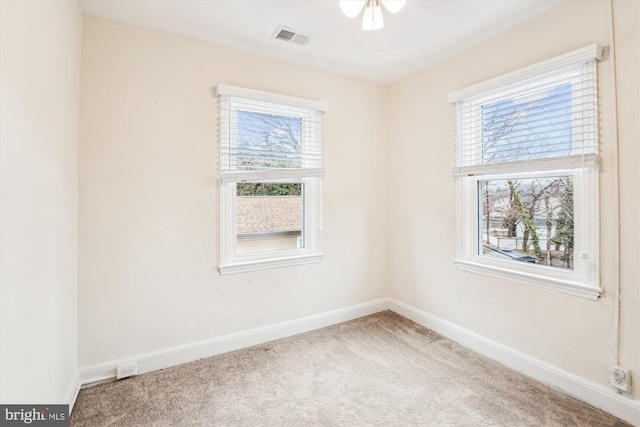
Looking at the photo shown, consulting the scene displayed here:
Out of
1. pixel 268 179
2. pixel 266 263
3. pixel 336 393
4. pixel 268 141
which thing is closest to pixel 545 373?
pixel 336 393

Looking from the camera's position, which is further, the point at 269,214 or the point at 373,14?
the point at 269,214

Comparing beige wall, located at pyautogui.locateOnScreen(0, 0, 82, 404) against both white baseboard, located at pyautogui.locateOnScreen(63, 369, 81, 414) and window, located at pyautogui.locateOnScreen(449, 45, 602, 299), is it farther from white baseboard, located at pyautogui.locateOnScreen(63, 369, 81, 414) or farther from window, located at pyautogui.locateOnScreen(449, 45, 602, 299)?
window, located at pyautogui.locateOnScreen(449, 45, 602, 299)

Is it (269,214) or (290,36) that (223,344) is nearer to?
(269,214)

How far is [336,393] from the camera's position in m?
1.94

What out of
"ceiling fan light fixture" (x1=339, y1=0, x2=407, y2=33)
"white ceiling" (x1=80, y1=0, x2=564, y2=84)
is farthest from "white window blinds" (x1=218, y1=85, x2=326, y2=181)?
"ceiling fan light fixture" (x1=339, y1=0, x2=407, y2=33)

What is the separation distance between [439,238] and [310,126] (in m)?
1.60

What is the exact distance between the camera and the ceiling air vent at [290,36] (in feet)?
7.27

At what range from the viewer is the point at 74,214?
1.88m

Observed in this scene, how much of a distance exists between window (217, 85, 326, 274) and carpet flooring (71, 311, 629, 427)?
0.80 meters

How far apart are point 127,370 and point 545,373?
2849mm

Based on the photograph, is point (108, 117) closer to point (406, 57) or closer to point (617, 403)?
point (406, 57)

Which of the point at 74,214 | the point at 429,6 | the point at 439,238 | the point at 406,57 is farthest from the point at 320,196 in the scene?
the point at 74,214

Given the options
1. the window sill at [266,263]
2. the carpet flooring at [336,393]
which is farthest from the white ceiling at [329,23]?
the carpet flooring at [336,393]

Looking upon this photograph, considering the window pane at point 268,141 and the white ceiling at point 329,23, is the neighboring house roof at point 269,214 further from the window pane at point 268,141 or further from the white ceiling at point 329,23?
the white ceiling at point 329,23
